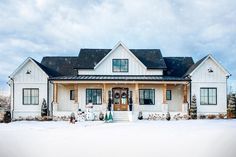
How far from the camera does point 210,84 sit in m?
28.3

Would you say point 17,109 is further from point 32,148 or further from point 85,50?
point 32,148

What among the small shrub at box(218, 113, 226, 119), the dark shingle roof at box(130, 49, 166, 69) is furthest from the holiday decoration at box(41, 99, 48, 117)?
the small shrub at box(218, 113, 226, 119)

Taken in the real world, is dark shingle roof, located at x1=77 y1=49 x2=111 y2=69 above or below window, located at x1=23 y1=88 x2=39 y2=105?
above

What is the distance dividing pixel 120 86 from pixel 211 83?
28.0 feet

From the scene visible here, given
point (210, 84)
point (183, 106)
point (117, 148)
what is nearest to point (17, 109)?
point (183, 106)

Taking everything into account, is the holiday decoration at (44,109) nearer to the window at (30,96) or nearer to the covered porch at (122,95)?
the covered porch at (122,95)

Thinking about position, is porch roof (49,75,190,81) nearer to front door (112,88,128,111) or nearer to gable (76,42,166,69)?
gable (76,42,166,69)

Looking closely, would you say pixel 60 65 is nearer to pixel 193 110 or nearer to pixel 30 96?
pixel 30 96

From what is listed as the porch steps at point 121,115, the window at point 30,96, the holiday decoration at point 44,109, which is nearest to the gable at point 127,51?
the window at point 30,96

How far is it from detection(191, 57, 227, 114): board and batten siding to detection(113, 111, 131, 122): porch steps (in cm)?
660

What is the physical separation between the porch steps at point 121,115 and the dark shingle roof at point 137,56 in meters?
5.32

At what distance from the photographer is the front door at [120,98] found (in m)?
29.4

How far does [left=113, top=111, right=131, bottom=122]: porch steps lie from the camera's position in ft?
88.4

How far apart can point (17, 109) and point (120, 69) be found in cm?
1043
